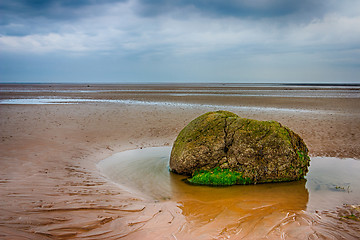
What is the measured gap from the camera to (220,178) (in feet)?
21.5

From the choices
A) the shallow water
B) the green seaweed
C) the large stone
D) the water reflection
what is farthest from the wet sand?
the large stone

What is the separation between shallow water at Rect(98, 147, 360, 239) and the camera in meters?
4.28

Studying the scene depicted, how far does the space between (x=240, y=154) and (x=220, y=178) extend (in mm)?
828

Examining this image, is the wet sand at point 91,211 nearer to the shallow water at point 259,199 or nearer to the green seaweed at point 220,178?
the shallow water at point 259,199

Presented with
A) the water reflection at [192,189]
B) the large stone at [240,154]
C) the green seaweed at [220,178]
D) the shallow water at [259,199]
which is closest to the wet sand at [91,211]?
the shallow water at [259,199]

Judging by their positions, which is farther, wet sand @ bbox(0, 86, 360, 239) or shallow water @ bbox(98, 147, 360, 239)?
shallow water @ bbox(98, 147, 360, 239)

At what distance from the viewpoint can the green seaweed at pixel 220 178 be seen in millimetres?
6535

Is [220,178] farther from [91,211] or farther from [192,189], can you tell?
[91,211]

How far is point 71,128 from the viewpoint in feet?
45.1

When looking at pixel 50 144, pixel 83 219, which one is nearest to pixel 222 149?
pixel 83 219

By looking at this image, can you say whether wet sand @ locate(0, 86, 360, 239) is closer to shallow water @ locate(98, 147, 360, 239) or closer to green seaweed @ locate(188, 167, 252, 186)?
shallow water @ locate(98, 147, 360, 239)

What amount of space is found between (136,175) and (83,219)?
2.95 m

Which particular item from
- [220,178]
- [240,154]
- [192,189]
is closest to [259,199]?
[220,178]

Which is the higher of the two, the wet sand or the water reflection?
the wet sand
